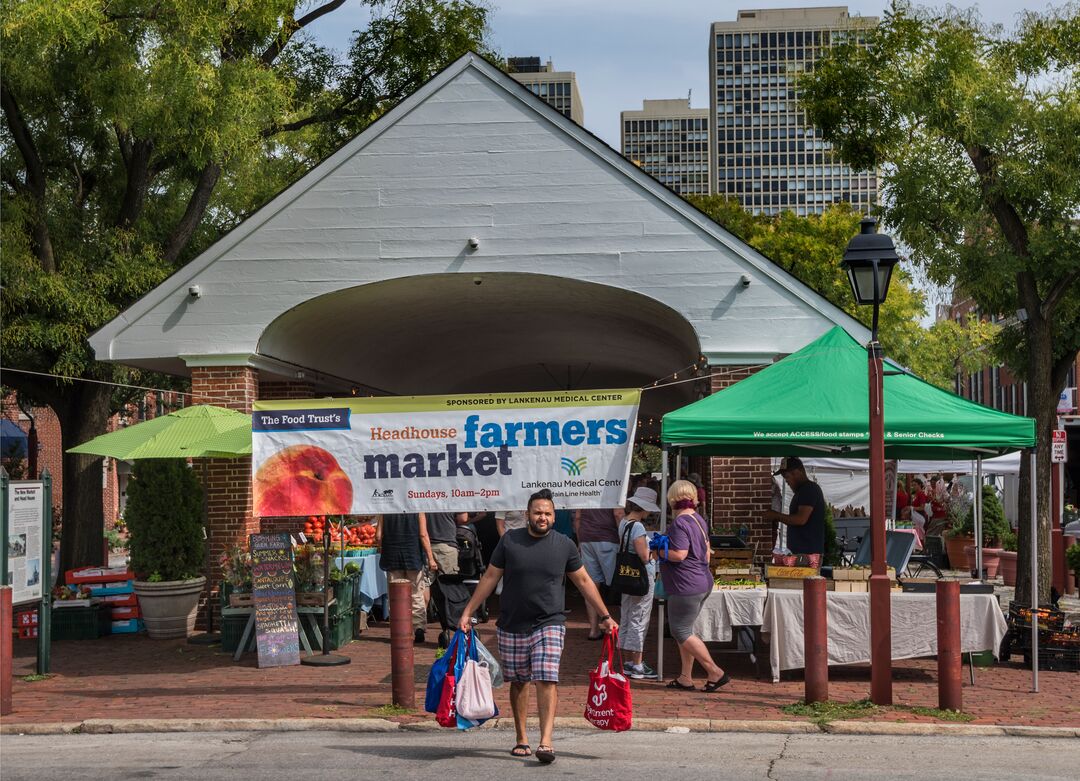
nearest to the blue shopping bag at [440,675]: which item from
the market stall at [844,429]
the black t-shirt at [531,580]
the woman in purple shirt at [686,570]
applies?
the black t-shirt at [531,580]

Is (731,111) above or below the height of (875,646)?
above

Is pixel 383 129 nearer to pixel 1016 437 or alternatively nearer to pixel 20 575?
pixel 20 575

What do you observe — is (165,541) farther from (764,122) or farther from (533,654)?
(764,122)

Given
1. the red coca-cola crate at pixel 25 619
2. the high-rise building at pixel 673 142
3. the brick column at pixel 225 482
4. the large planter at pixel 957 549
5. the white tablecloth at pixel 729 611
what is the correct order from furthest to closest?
the high-rise building at pixel 673 142 → the large planter at pixel 957 549 → the brick column at pixel 225 482 → the red coca-cola crate at pixel 25 619 → the white tablecloth at pixel 729 611

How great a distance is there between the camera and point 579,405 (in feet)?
35.5

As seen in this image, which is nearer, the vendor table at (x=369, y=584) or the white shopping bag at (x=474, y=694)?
the white shopping bag at (x=474, y=694)

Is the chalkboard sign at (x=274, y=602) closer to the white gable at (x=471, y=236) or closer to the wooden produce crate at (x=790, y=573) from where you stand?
the white gable at (x=471, y=236)

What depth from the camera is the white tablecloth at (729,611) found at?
36.0ft

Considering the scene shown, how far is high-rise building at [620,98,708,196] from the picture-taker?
195m

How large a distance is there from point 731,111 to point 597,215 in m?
165

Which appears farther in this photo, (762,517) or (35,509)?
(762,517)

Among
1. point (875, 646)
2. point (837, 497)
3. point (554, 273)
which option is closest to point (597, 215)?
point (554, 273)

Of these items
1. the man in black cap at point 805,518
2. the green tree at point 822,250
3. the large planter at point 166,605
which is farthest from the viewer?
the green tree at point 822,250

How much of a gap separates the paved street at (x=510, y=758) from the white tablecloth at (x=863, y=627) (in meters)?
2.10
